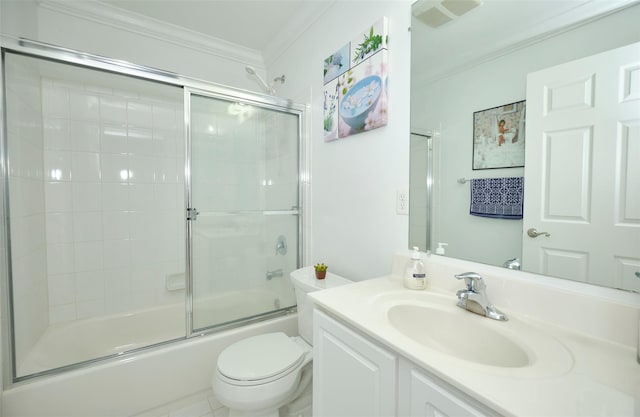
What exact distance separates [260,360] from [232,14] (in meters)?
2.28

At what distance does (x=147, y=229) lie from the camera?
2.19 metres

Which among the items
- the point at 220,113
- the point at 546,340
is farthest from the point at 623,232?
the point at 220,113

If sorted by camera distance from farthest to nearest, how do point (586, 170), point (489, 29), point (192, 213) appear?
point (192, 213) < point (489, 29) < point (586, 170)

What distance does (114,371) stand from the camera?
142 centimetres

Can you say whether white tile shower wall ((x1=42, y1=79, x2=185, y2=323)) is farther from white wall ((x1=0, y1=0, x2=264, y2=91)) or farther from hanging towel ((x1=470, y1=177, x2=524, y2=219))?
hanging towel ((x1=470, y1=177, x2=524, y2=219))

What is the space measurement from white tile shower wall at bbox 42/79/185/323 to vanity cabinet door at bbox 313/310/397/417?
179 cm

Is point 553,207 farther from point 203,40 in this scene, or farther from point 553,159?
point 203,40

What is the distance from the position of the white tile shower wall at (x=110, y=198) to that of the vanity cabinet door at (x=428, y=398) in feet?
7.05

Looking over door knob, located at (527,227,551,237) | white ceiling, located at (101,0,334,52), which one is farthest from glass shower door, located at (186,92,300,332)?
door knob, located at (527,227,551,237)

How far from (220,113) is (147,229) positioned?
116cm

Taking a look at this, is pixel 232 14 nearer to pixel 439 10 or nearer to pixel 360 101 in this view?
pixel 360 101

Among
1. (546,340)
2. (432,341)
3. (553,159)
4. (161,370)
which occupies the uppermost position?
(553,159)

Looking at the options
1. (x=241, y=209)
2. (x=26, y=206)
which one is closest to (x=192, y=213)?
(x=241, y=209)

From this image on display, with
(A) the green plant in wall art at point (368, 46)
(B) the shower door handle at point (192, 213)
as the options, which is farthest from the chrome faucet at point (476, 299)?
(B) the shower door handle at point (192, 213)
